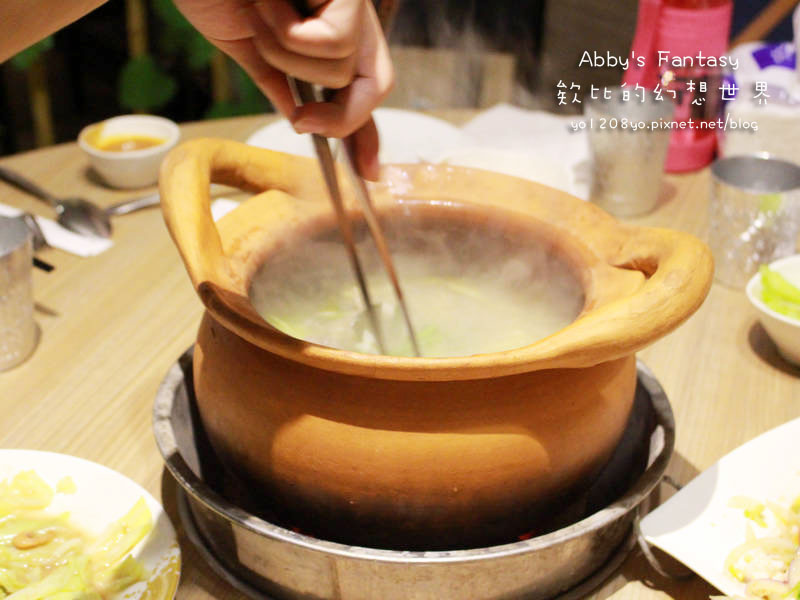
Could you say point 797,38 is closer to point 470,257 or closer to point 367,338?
point 470,257

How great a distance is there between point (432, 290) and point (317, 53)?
465mm

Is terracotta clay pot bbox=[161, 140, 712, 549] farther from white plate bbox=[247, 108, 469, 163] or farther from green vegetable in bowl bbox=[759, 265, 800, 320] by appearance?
white plate bbox=[247, 108, 469, 163]

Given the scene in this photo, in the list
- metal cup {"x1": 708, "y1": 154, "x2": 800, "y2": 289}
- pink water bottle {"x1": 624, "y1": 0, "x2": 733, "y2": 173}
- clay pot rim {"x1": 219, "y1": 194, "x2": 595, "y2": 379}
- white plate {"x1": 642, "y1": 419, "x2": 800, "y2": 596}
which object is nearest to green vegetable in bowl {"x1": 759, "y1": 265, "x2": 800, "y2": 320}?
metal cup {"x1": 708, "y1": 154, "x2": 800, "y2": 289}

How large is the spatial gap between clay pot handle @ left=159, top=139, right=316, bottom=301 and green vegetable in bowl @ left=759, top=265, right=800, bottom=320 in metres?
0.80

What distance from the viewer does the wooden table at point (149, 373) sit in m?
1.13

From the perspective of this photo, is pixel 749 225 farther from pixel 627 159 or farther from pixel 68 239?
pixel 68 239

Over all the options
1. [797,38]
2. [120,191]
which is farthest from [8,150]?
[797,38]

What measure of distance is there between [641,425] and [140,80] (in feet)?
10.1

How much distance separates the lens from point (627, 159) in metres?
1.79

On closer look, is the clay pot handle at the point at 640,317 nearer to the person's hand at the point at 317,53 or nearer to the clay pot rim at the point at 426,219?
the clay pot rim at the point at 426,219

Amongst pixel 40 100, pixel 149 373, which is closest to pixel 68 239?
pixel 149 373

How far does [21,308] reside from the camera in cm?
131

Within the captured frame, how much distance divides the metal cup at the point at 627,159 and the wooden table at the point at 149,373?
110mm

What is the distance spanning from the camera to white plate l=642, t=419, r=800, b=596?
0.89 meters
